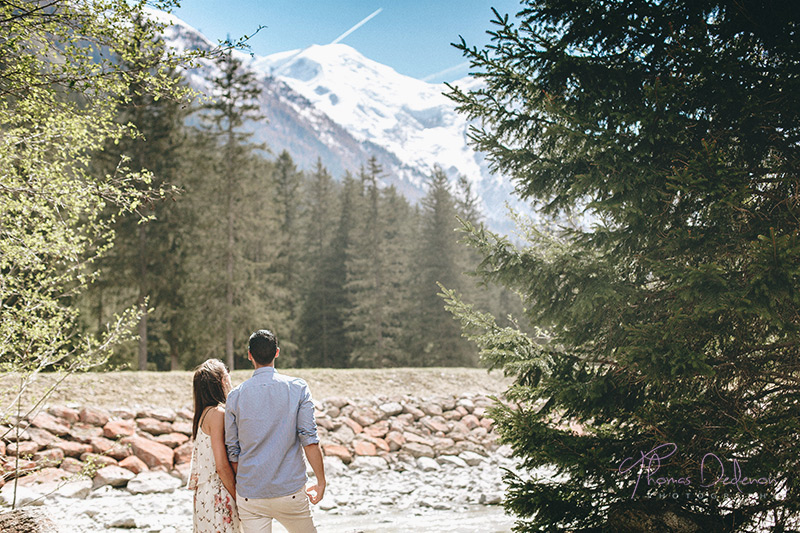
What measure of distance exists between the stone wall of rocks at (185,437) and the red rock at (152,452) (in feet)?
0.06

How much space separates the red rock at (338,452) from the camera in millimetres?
11922

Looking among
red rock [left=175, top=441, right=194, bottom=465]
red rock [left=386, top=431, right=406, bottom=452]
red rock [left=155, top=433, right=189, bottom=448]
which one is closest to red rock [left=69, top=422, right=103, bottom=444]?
red rock [left=155, top=433, right=189, bottom=448]

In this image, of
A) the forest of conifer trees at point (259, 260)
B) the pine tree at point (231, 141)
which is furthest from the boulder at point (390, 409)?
the pine tree at point (231, 141)

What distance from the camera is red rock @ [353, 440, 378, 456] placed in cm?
1233

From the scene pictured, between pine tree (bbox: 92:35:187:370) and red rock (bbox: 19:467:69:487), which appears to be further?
pine tree (bbox: 92:35:187:370)

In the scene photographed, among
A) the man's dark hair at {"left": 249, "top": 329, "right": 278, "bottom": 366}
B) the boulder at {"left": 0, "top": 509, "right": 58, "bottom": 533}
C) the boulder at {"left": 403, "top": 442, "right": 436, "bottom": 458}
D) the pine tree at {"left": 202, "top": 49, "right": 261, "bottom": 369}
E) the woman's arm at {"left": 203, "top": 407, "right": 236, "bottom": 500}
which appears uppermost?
the pine tree at {"left": 202, "top": 49, "right": 261, "bottom": 369}

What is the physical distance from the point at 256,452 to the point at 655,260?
3.77 m

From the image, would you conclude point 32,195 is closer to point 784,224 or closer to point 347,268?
point 784,224

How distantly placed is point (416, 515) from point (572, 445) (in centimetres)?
469

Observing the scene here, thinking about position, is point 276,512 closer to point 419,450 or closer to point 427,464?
point 427,464

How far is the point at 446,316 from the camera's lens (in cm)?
2919

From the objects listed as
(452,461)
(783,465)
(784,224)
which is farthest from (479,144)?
(452,461)

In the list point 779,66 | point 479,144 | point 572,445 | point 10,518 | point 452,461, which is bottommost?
point 452,461

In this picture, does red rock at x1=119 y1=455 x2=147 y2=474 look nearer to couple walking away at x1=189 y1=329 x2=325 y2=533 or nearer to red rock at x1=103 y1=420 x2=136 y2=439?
red rock at x1=103 y1=420 x2=136 y2=439
